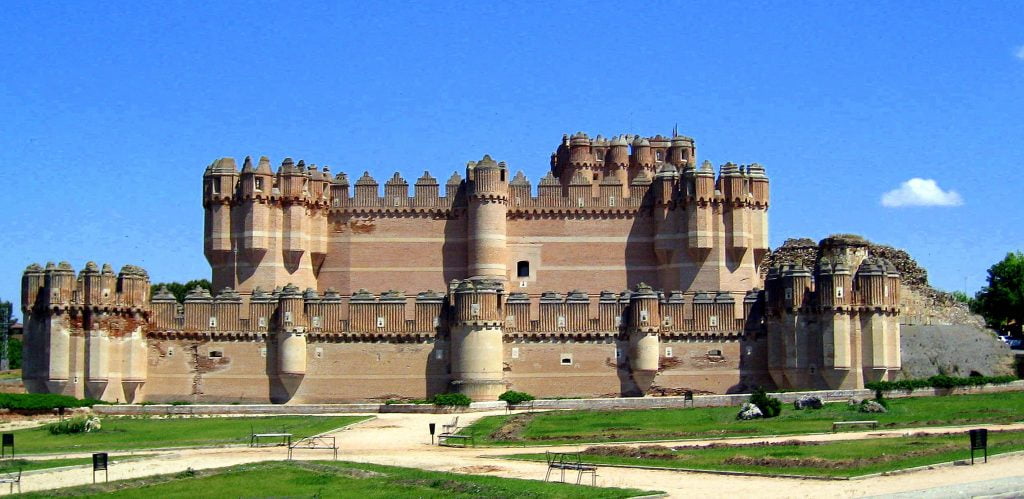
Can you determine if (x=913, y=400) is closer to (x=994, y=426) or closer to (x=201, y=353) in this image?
(x=994, y=426)

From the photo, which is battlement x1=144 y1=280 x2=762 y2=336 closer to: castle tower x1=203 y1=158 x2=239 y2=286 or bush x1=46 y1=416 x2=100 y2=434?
castle tower x1=203 y1=158 x2=239 y2=286

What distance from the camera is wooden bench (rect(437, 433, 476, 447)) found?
149ft

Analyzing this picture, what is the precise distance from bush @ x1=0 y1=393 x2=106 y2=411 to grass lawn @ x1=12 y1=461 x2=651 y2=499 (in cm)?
2175

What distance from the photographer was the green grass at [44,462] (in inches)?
1553

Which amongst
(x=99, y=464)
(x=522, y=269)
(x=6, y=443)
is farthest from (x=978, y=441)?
(x=522, y=269)

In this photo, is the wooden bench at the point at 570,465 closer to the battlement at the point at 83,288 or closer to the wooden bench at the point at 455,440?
the wooden bench at the point at 455,440

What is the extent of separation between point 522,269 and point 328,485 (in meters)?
40.4

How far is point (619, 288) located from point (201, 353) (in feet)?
72.5

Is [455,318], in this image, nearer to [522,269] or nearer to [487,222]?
[487,222]

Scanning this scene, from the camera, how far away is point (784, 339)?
6328cm

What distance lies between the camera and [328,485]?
35.2 meters

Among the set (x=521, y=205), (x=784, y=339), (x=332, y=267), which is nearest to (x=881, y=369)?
(x=784, y=339)

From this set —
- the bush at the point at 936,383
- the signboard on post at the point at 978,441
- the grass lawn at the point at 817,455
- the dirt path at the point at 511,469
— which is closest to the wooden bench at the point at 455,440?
the dirt path at the point at 511,469

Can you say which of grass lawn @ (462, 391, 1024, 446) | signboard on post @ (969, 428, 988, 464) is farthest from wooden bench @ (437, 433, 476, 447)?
signboard on post @ (969, 428, 988, 464)
